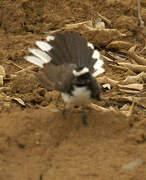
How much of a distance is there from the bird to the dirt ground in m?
0.30

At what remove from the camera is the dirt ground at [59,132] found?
4.21 metres

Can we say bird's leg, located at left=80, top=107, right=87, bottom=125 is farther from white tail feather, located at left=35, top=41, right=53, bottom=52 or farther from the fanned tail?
white tail feather, located at left=35, top=41, right=53, bottom=52

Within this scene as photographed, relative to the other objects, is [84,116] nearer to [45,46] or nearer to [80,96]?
[80,96]

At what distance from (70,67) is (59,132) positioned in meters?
0.86

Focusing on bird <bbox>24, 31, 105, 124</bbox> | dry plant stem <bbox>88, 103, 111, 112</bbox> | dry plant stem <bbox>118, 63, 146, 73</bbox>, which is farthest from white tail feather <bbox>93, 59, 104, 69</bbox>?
→ dry plant stem <bbox>118, 63, 146, 73</bbox>

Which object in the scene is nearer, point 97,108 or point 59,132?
point 59,132

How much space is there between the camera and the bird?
4.85 meters

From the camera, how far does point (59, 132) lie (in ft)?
15.7

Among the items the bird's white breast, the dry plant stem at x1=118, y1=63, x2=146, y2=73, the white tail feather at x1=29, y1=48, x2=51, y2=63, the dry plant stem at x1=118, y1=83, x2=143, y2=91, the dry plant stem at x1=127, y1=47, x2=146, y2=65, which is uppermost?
the white tail feather at x1=29, y1=48, x2=51, y2=63

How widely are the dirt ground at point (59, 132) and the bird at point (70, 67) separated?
30cm

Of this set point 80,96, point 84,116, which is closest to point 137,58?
point 84,116

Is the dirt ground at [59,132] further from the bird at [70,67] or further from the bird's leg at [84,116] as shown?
the bird at [70,67]

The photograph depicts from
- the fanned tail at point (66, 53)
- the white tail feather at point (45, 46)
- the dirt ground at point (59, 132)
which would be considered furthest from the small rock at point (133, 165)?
the white tail feather at point (45, 46)

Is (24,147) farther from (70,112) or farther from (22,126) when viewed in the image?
(70,112)
